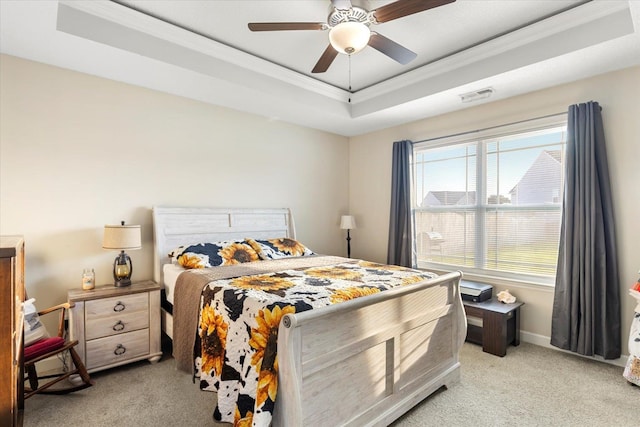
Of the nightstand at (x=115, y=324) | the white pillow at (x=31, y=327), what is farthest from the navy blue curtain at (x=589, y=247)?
the white pillow at (x=31, y=327)

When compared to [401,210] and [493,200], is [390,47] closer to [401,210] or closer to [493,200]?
[493,200]

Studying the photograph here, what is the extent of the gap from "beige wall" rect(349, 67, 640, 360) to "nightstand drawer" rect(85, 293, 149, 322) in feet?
10.4

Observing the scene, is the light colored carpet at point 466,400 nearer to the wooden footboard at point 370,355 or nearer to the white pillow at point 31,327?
the wooden footboard at point 370,355

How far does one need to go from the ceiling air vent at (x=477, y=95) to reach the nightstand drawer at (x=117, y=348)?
150 inches

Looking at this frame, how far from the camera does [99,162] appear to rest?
9.90 feet

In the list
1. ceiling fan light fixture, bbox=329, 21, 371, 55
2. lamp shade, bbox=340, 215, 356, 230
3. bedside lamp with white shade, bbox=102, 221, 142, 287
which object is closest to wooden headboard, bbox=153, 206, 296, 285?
bedside lamp with white shade, bbox=102, 221, 142, 287

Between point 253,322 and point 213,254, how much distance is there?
145 cm

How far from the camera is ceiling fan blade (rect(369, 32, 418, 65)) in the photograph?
224cm

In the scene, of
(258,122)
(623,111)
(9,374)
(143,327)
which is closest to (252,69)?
(258,122)

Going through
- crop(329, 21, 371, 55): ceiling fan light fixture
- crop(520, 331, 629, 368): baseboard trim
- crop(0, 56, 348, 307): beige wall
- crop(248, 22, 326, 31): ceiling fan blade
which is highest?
crop(248, 22, 326, 31): ceiling fan blade

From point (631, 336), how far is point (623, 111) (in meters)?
1.88

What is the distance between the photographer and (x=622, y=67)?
9.32 feet

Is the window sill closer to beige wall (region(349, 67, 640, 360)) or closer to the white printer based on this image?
beige wall (region(349, 67, 640, 360))

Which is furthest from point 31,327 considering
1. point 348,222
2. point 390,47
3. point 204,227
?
point 348,222
